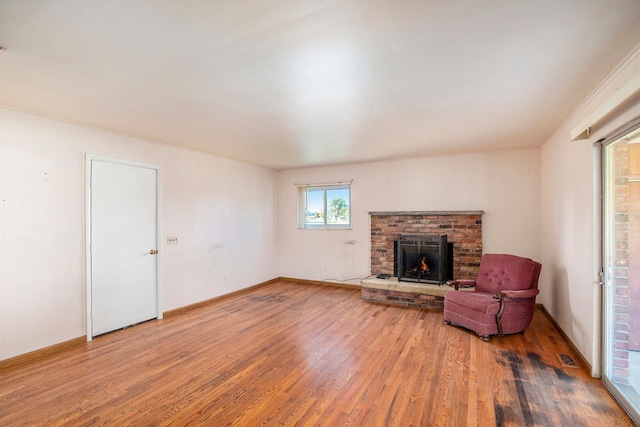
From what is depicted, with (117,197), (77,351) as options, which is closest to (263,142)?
(117,197)

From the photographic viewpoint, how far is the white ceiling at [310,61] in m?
1.47

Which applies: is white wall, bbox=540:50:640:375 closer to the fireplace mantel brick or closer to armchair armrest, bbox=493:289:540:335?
armchair armrest, bbox=493:289:540:335

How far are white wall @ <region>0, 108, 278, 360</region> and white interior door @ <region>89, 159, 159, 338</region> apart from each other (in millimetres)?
127

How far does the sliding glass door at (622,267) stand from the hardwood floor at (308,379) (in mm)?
193

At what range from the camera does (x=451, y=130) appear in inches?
140

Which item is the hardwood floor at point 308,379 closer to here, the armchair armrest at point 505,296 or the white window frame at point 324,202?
the armchair armrest at point 505,296

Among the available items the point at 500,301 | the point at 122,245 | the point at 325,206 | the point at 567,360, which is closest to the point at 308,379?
the point at 500,301

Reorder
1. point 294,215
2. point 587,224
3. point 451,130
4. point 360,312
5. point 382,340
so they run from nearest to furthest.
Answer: point 587,224
point 382,340
point 451,130
point 360,312
point 294,215

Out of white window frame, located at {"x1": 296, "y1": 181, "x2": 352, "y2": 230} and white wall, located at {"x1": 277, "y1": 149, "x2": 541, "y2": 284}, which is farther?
white window frame, located at {"x1": 296, "y1": 181, "x2": 352, "y2": 230}

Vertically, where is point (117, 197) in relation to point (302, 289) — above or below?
above

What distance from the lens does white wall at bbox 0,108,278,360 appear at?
9.29ft

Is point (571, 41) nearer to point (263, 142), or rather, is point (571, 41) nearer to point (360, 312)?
point (263, 142)

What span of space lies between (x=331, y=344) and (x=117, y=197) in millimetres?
3217

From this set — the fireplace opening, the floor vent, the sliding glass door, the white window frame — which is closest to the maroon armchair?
the floor vent
